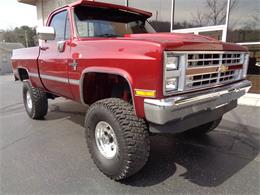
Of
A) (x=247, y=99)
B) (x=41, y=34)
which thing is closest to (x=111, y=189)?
(x=41, y=34)

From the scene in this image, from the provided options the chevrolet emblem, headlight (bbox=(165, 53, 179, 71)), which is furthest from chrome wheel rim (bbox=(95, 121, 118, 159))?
the chevrolet emblem

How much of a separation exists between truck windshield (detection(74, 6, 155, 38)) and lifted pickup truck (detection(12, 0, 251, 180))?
0.01m

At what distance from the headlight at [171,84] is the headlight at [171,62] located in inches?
4.1

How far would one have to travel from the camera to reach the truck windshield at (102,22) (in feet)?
10.6

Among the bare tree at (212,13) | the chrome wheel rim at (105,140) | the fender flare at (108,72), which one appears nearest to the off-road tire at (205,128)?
the chrome wheel rim at (105,140)

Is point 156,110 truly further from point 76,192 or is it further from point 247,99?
point 247,99

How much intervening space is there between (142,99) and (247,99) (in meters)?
5.32

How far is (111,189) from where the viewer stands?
2.49 meters

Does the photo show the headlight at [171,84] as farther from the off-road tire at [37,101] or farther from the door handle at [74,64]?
the off-road tire at [37,101]

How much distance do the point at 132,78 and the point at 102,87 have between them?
106 cm

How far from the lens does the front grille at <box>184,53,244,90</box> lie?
2250 mm

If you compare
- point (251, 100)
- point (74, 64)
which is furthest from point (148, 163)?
point (251, 100)

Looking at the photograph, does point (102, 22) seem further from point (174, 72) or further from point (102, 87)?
point (174, 72)

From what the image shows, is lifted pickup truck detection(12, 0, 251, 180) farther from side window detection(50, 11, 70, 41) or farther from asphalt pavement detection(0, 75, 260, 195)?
asphalt pavement detection(0, 75, 260, 195)
